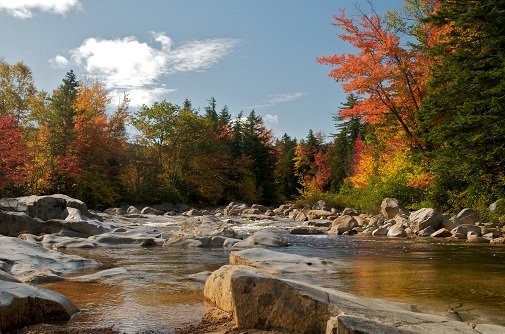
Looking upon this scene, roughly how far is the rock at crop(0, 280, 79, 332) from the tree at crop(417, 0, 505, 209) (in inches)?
386

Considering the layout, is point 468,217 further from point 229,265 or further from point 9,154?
point 9,154

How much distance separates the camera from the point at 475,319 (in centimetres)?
445

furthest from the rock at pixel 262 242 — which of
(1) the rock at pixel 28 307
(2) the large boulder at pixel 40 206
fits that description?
(2) the large boulder at pixel 40 206

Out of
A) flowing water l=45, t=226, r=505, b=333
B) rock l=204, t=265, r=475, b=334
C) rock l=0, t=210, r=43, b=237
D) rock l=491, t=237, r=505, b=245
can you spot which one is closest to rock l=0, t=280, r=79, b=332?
flowing water l=45, t=226, r=505, b=333

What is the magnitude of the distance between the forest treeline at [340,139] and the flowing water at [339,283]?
141 inches

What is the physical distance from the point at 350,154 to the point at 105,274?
1873 inches

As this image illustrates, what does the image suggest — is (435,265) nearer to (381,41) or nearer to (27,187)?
(381,41)

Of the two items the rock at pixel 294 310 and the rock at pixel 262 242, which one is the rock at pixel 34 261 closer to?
the rock at pixel 294 310

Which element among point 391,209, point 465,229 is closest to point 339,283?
point 465,229

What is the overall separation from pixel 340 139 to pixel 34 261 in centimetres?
5319

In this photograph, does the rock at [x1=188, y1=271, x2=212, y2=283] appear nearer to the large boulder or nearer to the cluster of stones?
the cluster of stones

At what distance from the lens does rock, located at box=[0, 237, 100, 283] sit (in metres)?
6.73

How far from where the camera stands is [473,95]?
12.3 m

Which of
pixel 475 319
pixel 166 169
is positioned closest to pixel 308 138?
pixel 166 169
